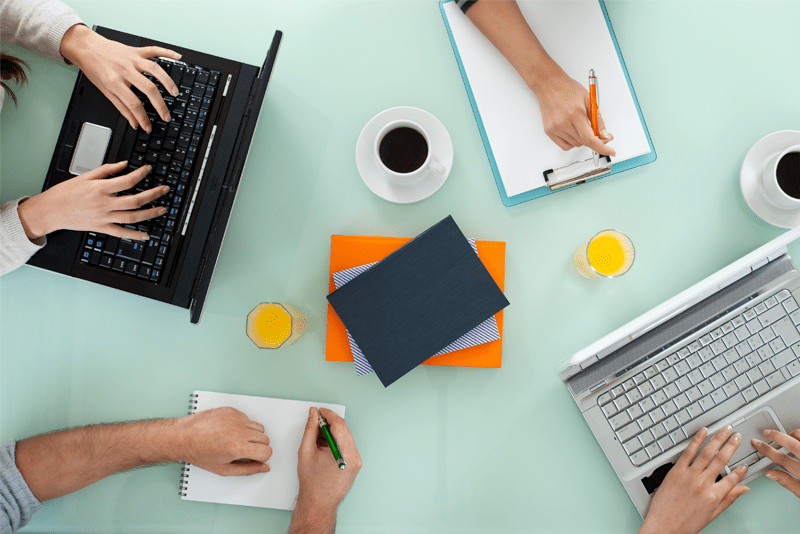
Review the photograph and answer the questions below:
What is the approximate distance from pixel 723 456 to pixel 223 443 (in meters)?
0.95

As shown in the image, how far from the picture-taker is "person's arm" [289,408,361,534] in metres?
0.91

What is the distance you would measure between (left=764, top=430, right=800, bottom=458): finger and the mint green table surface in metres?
0.12

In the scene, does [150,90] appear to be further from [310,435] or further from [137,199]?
[310,435]

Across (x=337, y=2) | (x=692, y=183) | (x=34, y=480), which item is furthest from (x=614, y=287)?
(x=34, y=480)

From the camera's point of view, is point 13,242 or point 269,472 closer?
point 13,242

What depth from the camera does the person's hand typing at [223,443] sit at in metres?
0.92

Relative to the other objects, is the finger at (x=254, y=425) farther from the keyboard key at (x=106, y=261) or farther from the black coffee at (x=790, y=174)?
the black coffee at (x=790, y=174)

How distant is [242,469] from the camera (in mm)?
935

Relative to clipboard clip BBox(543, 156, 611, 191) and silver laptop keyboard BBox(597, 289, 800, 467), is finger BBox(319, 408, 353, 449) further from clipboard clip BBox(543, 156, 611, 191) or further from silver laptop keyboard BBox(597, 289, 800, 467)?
clipboard clip BBox(543, 156, 611, 191)

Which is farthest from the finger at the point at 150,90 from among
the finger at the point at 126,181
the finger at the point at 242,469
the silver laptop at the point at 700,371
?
the silver laptop at the point at 700,371

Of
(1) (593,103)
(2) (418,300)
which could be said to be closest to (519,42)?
(1) (593,103)

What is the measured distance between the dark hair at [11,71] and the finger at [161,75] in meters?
0.30

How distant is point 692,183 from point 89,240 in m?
1.20

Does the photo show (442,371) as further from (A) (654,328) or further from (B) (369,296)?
(A) (654,328)
